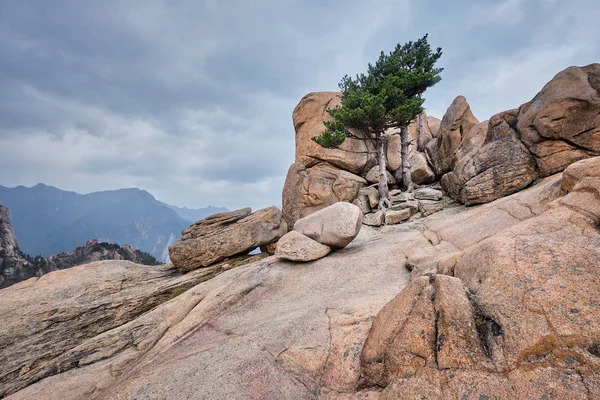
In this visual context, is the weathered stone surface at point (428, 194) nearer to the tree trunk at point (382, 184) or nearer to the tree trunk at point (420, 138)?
the tree trunk at point (382, 184)

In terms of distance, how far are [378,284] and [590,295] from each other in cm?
452

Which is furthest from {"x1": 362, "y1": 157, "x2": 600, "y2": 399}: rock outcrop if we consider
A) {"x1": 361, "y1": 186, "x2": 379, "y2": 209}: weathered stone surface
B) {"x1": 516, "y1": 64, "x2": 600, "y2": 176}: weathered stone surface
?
{"x1": 361, "y1": 186, "x2": 379, "y2": 209}: weathered stone surface

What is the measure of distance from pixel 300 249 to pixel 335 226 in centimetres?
189

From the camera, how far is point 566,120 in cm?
1133

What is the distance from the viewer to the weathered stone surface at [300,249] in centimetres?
1023

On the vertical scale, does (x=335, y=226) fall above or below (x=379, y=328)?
above

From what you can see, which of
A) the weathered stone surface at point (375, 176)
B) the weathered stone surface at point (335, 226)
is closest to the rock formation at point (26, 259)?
the weathered stone surface at point (335, 226)

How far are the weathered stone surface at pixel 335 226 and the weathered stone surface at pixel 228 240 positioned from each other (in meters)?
6.94

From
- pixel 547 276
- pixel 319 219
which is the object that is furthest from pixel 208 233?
pixel 547 276

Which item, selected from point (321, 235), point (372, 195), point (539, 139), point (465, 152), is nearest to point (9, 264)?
point (321, 235)

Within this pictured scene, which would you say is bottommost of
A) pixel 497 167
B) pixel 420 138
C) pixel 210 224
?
pixel 497 167

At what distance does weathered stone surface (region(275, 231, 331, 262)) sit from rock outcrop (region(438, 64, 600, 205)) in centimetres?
970

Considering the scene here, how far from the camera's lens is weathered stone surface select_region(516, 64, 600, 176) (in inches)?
429

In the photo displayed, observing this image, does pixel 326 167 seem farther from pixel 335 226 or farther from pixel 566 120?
pixel 566 120
